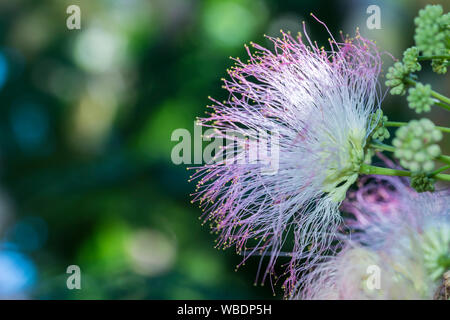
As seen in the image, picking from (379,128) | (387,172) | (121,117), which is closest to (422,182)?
(387,172)

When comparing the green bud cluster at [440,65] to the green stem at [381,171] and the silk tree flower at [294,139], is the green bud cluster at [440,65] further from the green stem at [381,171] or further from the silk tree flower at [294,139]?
the green stem at [381,171]

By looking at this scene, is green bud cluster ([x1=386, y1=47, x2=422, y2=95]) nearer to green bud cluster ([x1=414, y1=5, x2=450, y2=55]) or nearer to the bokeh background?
green bud cluster ([x1=414, y1=5, x2=450, y2=55])

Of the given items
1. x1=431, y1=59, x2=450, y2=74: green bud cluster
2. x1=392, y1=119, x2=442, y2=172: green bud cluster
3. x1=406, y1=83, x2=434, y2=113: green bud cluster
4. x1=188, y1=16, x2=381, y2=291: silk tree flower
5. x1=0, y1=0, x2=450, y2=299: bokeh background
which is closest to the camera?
x1=392, y1=119, x2=442, y2=172: green bud cluster

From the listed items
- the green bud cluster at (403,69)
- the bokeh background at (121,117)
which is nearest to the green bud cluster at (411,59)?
the green bud cluster at (403,69)

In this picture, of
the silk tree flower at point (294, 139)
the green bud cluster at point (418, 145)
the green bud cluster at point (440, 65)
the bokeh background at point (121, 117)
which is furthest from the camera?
the bokeh background at point (121, 117)

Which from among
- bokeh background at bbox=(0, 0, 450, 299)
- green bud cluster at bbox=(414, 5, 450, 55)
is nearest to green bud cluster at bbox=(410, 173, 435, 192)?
green bud cluster at bbox=(414, 5, 450, 55)

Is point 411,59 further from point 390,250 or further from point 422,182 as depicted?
point 390,250
